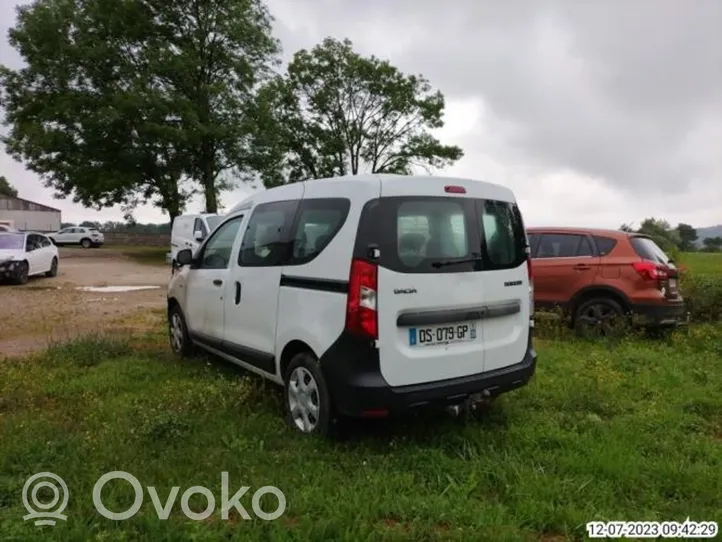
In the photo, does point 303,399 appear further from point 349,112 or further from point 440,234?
point 349,112

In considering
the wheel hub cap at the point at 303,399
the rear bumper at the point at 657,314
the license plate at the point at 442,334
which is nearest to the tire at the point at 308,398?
the wheel hub cap at the point at 303,399

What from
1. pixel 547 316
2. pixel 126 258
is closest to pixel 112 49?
pixel 126 258

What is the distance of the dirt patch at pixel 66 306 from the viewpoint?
8.03 meters

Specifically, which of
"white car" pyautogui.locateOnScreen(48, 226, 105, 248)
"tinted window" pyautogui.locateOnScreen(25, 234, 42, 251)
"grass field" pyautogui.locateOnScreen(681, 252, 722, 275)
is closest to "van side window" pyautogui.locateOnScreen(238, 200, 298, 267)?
"grass field" pyautogui.locateOnScreen(681, 252, 722, 275)

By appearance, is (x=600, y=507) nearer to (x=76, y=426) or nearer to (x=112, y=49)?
(x=76, y=426)

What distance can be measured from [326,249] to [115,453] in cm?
196

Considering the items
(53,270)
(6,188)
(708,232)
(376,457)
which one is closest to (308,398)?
(376,457)

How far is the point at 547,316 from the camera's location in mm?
8094

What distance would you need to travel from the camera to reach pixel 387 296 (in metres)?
3.43

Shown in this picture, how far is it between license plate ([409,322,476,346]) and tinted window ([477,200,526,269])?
1.67ft

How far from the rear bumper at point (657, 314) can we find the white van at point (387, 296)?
12.1 ft

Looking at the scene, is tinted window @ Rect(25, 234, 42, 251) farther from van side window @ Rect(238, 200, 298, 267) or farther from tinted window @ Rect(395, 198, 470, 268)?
tinted window @ Rect(395, 198, 470, 268)

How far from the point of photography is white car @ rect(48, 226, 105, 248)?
39.0 metres

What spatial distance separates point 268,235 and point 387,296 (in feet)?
5.03
